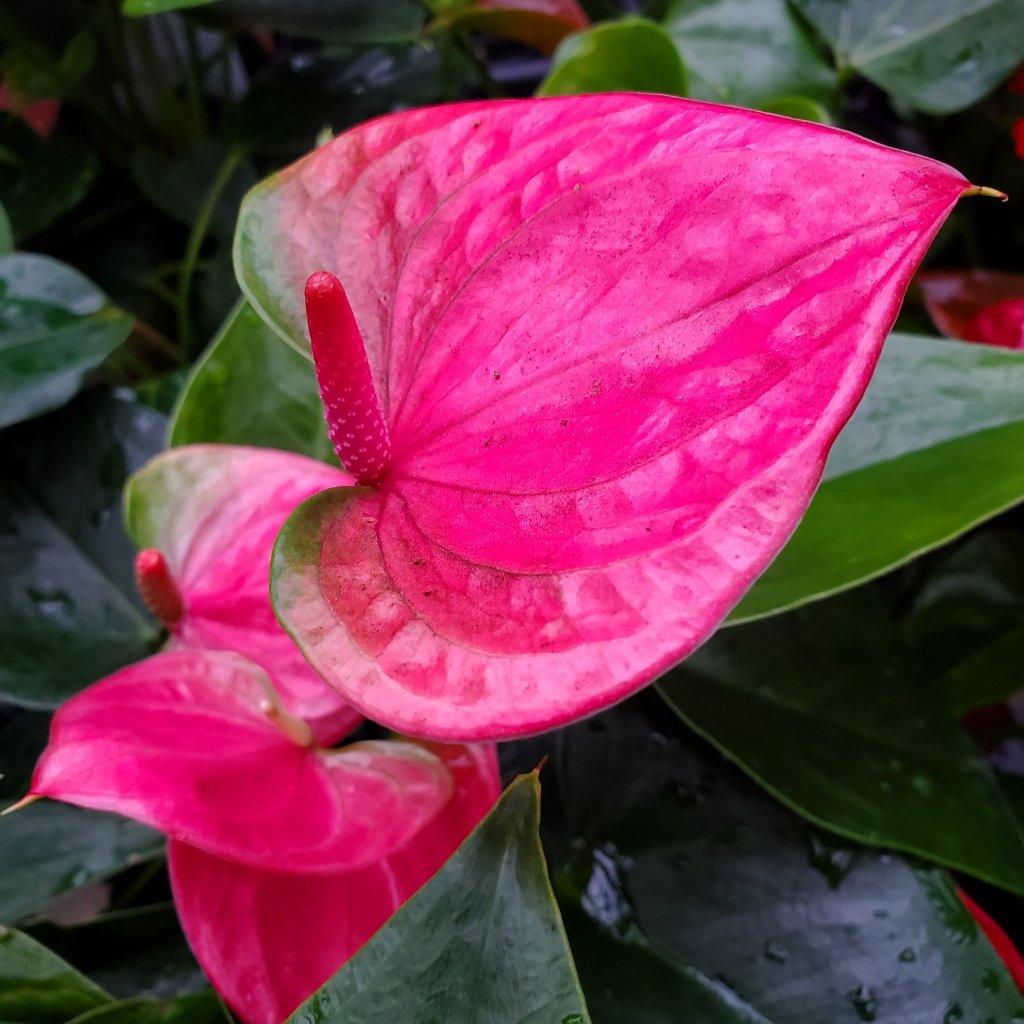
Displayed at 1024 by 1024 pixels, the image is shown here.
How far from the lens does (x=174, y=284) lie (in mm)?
904

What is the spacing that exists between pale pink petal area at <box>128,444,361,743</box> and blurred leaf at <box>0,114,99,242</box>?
0.41m

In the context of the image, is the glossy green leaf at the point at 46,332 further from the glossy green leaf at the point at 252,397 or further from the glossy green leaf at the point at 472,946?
the glossy green leaf at the point at 472,946

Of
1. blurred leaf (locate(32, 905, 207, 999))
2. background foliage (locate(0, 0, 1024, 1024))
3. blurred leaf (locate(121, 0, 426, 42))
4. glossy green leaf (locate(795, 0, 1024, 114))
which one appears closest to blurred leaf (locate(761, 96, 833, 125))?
background foliage (locate(0, 0, 1024, 1024))

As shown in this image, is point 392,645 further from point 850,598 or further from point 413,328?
point 850,598

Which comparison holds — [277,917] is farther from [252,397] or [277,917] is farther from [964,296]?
[964,296]

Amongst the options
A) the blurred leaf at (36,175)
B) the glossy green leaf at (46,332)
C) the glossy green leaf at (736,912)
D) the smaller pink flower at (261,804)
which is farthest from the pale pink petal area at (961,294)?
the blurred leaf at (36,175)

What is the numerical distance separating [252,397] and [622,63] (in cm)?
31

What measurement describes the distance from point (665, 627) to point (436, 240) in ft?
0.59

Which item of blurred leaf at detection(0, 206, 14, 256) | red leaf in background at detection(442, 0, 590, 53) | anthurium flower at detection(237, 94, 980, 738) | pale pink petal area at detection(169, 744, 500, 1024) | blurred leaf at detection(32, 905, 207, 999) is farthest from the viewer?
red leaf in background at detection(442, 0, 590, 53)

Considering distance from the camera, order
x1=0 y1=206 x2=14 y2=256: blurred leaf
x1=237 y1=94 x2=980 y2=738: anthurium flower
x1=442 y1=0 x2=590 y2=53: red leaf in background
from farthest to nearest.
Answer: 1. x1=442 y1=0 x2=590 y2=53: red leaf in background
2. x1=0 y1=206 x2=14 y2=256: blurred leaf
3. x1=237 y1=94 x2=980 y2=738: anthurium flower

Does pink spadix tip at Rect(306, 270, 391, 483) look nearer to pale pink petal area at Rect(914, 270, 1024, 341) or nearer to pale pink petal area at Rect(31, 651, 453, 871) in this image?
pale pink petal area at Rect(31, 651, 453, 871)

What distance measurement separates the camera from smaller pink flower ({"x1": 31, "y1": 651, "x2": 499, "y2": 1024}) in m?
0.32

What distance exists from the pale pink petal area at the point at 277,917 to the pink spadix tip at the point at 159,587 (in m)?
0.11

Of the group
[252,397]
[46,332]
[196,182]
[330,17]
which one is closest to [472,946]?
[252,397]
